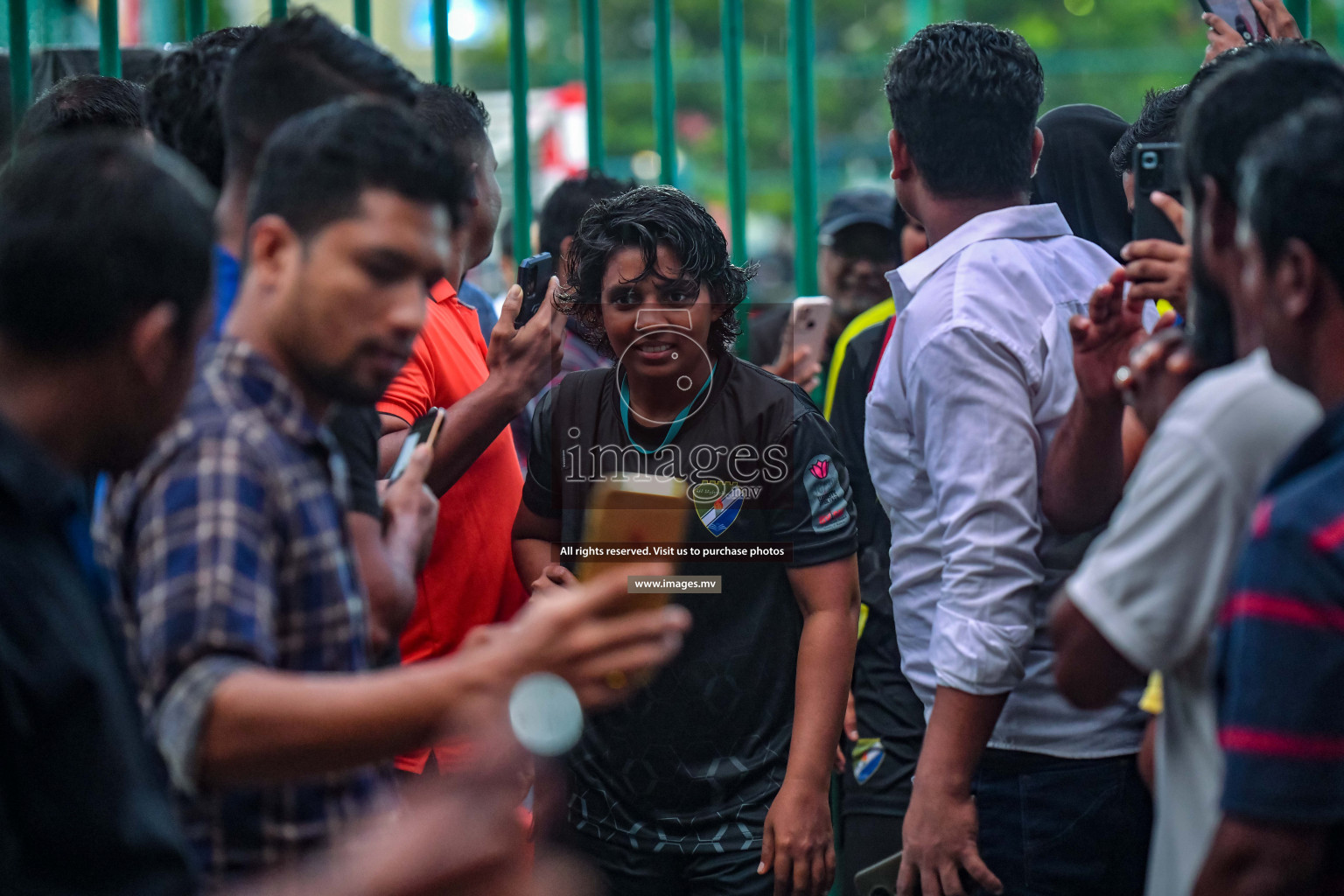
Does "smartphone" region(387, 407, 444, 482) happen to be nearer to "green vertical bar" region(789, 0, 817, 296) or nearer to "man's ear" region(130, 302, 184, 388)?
"man's ear" region(130, 302, 184, 388)

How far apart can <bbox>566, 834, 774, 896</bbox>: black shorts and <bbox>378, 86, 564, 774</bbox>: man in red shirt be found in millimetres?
404

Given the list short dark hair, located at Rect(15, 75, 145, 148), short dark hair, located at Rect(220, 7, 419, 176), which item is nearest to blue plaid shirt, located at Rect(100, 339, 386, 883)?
short dark hair, located at Rect(220, 7, 419, 176)

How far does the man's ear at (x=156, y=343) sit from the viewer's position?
1243mm

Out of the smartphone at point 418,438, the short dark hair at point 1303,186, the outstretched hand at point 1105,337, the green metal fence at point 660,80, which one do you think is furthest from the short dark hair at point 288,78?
the green metal fence at point 660,80

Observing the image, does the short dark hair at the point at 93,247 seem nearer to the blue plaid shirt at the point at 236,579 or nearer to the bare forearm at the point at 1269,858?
the blue plaid shirt at the point at 236,579

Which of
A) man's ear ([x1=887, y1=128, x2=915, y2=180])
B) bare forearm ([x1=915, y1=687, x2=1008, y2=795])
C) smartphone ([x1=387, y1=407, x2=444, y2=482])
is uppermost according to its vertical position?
man's ear ([x1=887, y1=128, x2=915, y2=180])

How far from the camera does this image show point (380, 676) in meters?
1.26

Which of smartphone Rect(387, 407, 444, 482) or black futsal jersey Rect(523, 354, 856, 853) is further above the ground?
smartphone Rect(387, 407, 444, 482)

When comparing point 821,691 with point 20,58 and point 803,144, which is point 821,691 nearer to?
point 803,144

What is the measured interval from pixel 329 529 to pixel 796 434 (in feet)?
3.68

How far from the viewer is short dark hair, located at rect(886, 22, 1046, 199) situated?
2207 mm

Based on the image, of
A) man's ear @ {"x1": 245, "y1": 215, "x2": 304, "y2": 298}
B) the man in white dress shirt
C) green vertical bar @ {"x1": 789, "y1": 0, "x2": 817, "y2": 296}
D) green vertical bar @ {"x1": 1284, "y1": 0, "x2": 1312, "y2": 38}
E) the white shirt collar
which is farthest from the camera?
green vertical bar @ {"x1": 789, "y1": 0, "x2": 817, "y2": 296}

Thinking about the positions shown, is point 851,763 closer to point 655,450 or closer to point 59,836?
point 655,450

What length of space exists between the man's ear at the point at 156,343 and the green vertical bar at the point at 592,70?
6.73 feet
